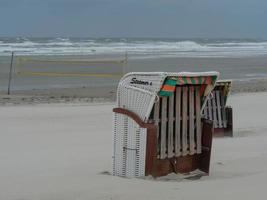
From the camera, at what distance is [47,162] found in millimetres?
7234

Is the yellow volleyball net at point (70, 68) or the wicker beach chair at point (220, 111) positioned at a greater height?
the yellow volleyball net at point (70, 68)

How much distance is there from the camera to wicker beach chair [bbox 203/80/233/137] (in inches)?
383

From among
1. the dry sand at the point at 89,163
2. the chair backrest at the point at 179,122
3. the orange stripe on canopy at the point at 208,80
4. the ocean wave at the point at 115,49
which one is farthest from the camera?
the ocean wave at the point at 115,49

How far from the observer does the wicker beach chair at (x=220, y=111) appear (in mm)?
9734

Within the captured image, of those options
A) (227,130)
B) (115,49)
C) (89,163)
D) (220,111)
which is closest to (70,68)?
(220,111)

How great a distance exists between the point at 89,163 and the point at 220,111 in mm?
3502

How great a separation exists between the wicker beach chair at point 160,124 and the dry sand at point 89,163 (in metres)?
0.25

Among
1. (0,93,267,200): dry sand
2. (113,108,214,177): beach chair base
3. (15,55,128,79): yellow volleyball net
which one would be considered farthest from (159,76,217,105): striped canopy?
(15,55,128,79): yellow volleyball net

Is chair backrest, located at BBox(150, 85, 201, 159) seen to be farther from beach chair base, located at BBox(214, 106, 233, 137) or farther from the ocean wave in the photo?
the ocean wave

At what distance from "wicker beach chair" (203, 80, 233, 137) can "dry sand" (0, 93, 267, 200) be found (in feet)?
0.96

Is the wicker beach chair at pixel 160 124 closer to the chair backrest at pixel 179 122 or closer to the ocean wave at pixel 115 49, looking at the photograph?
the chair backrest at pixel 179 122

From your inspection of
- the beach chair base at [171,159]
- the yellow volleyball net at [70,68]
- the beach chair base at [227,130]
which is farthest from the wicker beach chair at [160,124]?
the yellow volleyball net at [70,68]

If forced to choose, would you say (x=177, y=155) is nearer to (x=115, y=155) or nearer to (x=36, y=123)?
(x=115, y=155)

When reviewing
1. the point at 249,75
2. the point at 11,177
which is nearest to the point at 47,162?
the point at 11,177
